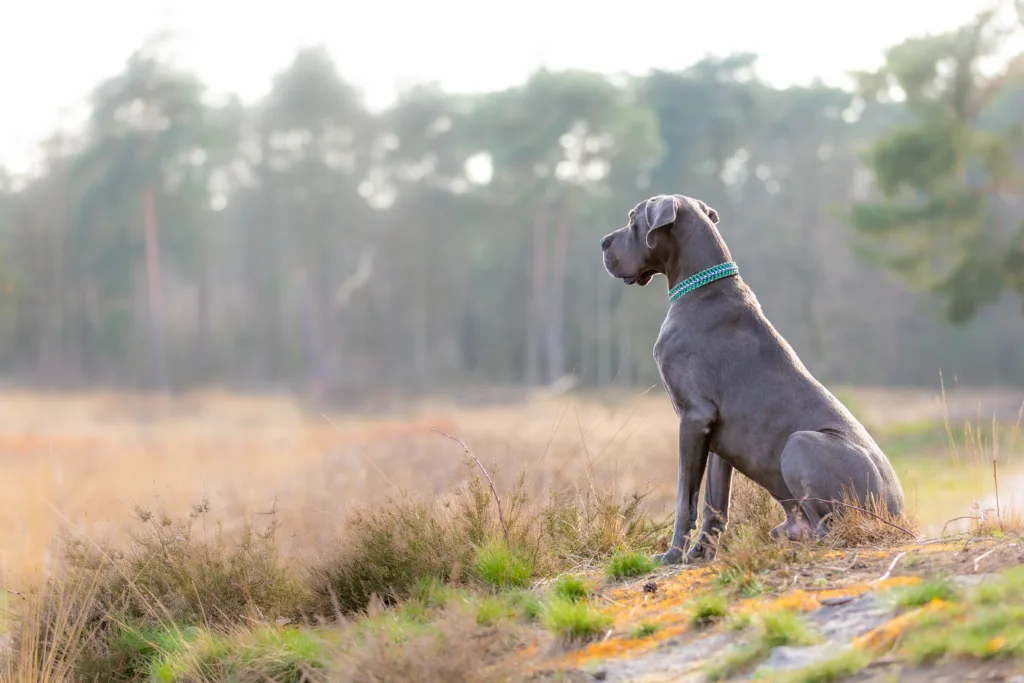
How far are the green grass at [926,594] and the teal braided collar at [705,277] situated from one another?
225cm

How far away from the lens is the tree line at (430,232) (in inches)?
1617

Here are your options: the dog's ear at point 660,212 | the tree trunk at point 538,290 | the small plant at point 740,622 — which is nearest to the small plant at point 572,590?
the small plant at point 740,622

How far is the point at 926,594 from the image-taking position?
158 inches

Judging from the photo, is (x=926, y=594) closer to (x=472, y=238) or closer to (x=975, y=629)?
(x=975, y=629)

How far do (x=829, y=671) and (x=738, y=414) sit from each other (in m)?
2.05

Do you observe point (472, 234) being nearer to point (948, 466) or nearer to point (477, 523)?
point (948, 466)

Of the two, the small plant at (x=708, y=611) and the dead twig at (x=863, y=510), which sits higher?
the dead twig at (x=863, y=510)

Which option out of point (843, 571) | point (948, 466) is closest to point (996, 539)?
point (843, 571)

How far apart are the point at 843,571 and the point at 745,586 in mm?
486

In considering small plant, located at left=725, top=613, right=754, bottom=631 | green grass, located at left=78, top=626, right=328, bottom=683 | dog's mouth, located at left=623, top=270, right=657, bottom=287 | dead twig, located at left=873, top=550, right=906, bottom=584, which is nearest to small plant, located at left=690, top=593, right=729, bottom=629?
small plant, located at left=725, top=613, right=754, bottom=631

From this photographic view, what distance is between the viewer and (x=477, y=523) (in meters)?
6.06

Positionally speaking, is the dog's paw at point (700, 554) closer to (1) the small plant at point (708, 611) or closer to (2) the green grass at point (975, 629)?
(1) the small plant at point (708, 611)

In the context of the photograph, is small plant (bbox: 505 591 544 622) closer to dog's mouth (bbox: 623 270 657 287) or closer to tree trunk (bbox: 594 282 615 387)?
dog's mouth (bbox: 623 270 657 287)

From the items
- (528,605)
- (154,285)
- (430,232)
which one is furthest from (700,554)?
(430,232)
